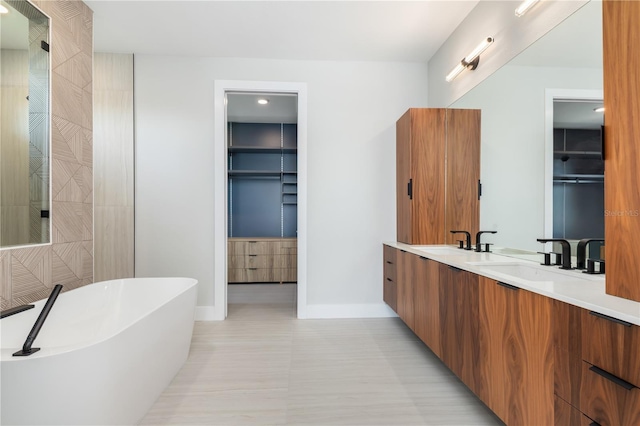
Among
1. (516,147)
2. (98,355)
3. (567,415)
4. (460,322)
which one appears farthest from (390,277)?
(98,355)

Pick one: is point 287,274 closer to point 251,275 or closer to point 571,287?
point 251,275

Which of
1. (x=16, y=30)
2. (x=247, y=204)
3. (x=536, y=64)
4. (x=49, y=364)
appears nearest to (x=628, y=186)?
(x=536, y=64)

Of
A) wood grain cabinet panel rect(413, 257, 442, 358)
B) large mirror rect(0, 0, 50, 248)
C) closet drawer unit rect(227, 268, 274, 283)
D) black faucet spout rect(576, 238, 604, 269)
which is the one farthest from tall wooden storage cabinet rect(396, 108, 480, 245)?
large mirror rect(0, 0, 50, 248)

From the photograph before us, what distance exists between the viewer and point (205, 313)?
3.29 meters

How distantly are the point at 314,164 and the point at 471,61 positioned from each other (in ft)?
5.66

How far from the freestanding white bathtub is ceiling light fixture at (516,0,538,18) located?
280 centimetres

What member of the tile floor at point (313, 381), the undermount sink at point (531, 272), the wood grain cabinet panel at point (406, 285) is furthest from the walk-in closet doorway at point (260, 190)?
the undermount sink at point (531, 272)

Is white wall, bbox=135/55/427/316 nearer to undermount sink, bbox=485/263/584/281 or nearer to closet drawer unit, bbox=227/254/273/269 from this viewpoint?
closet drawer unit, bbox=227/254/273/269

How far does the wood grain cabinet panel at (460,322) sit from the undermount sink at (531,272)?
168 mm

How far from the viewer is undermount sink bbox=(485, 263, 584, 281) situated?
1495 mm

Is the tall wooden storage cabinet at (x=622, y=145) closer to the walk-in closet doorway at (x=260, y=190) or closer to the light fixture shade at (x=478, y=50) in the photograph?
the light fixture shade at (x=478, y=50)

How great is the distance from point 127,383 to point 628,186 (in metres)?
2.26

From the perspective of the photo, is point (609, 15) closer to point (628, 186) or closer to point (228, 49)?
point (628, 186)

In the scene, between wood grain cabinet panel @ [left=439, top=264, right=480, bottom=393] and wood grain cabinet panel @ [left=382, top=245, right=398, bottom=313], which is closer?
wood grain cabinet panel @ [left=439, top=264, right=480, bottom=393]
